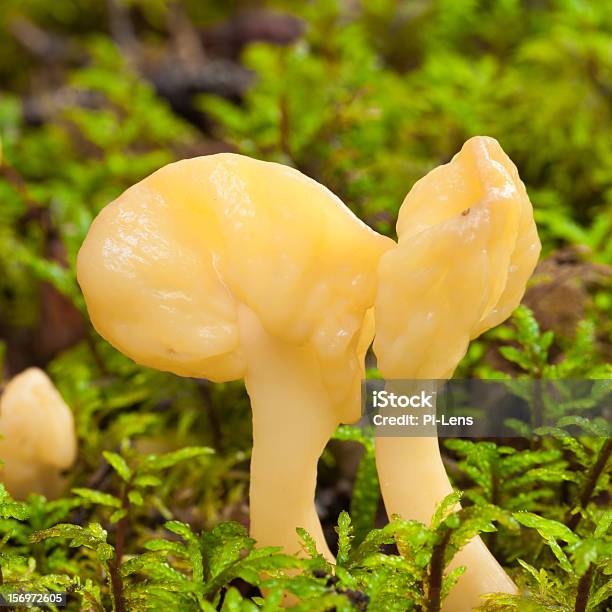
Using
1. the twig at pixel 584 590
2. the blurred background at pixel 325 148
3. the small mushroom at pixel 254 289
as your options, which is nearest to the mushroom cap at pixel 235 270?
the small mushroom at pixel 254 289

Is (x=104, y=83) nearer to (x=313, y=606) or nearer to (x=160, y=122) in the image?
(x=160, y=122)

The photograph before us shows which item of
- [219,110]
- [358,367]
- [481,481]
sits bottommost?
[481,481]

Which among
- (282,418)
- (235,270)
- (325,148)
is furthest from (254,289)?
(325,148)

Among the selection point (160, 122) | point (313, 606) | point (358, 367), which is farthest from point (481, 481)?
point (160, 122)

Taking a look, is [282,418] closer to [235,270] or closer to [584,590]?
[235,270]

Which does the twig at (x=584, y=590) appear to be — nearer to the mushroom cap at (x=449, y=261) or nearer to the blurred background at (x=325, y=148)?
the mushroom cap at (x=449, y=261)

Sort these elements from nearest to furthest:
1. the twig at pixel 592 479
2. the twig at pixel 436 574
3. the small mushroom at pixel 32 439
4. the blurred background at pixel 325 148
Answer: the twig at pixel 436 574 < the twig at pixel 592 479 < the small mushroom at pixel 32 439 < the blurred background at pixel 325 148

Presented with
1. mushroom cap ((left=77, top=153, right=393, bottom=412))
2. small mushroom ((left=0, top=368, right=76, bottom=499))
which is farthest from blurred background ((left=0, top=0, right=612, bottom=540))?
mushroom cap ((left=77, top=153, right=393, bottom=412))
